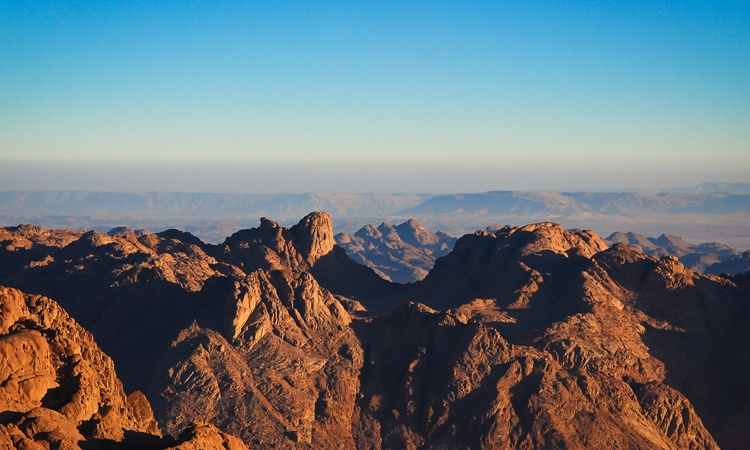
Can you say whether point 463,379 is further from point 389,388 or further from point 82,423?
point 82,423

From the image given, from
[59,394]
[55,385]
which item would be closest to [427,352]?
A: [55,385]

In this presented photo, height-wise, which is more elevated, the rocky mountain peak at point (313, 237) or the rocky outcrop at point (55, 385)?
the rocky outcrop at point (55, 385)

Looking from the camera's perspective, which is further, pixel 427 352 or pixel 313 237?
pixel 313 237

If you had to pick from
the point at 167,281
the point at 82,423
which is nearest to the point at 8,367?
the point at 82,423

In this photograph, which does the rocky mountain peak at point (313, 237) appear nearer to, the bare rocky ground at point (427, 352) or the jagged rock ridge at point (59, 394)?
the bare rocky ground at point (427, 352)

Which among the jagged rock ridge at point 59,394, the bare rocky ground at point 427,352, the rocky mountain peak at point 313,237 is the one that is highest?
the jagged rock ridge at point 59,394

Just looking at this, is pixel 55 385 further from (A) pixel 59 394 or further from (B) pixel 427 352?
(B) pixel 427 352

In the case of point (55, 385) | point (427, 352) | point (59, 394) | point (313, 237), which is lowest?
point (427, 352)

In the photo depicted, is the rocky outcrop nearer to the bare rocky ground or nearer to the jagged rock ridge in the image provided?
the jagged rock ridge

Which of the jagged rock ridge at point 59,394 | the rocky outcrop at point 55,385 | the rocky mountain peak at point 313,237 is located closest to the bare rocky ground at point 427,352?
the rocky mountain peak at point 313,237
